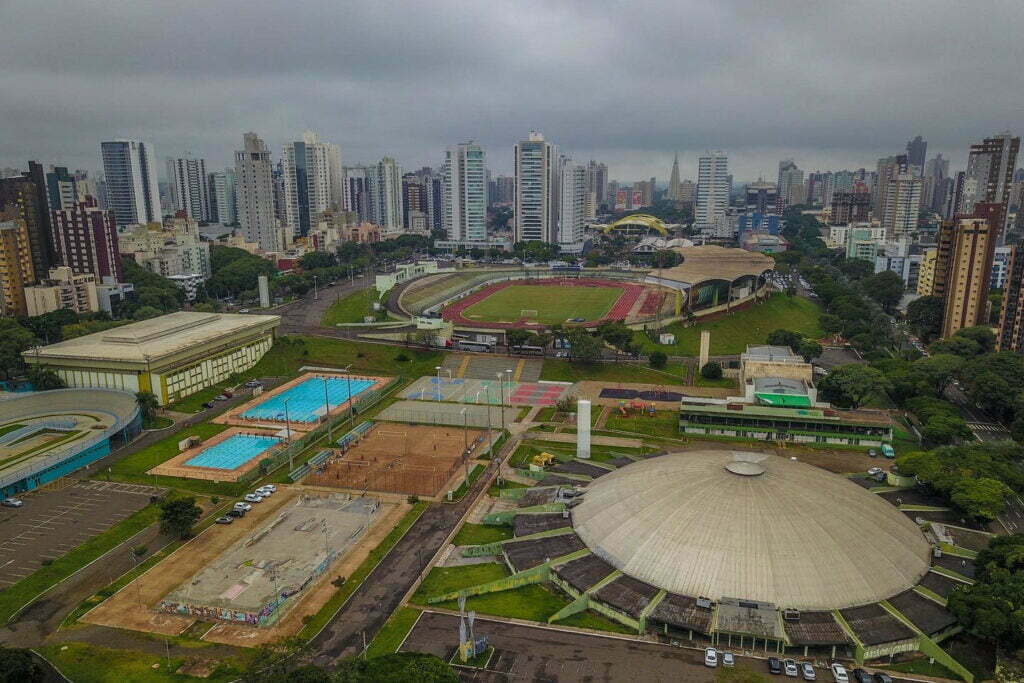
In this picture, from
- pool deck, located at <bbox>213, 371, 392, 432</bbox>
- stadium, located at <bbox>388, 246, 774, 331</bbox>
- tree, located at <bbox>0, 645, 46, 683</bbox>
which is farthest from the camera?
stadium, located at <bbox>388, 246, 774, 331</bbox>

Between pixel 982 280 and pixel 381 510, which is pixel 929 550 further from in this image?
pixel 982 280

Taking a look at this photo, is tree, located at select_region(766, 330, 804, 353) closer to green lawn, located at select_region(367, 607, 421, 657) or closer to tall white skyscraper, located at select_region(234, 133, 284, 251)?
green lawn, located at select_region(367, 607, 421, 657)

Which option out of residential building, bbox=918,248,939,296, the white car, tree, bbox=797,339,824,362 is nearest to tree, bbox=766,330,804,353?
tree, bbox=797,339,824,362

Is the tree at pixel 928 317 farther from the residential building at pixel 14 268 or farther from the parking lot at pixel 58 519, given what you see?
the residential building at pixel 14 268

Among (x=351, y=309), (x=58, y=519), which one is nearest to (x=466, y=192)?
(x=351, y=309)

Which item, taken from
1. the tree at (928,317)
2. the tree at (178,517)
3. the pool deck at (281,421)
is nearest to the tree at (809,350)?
the tree at (928,317)
